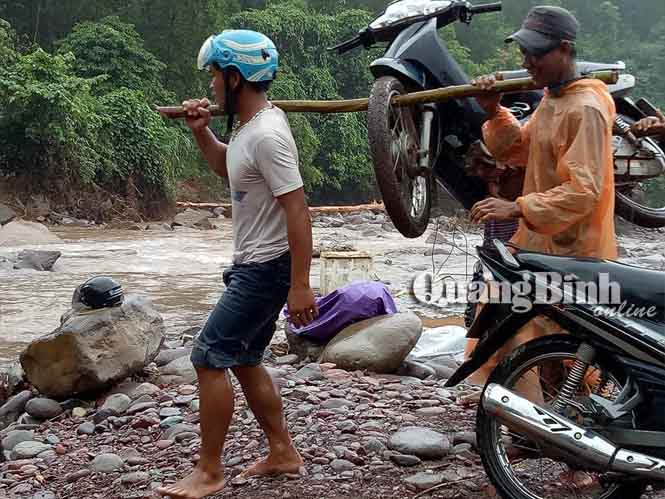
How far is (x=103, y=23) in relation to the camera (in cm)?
2683

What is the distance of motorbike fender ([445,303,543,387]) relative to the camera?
2.97m

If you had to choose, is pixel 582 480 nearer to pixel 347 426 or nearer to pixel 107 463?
pixel 347 426

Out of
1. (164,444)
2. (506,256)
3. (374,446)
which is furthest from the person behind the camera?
(164,444)

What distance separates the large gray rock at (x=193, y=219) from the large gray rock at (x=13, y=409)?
16.7 metres

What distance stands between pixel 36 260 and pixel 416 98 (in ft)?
35.1

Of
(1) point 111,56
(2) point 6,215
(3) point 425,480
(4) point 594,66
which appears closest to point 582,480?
(3) point 425,480

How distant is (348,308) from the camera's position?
5.83 m

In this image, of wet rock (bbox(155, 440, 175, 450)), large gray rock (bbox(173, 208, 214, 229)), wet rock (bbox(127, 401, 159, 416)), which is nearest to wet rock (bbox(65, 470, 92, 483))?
wet rock (bbox(155, 440, 175, 450))

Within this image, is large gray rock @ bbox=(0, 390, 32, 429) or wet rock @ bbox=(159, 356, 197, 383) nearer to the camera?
large gray rock @ bbox=(0, 390, 32, 429)

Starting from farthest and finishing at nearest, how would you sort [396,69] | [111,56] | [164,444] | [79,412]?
[111,56] < [79,412] < [396,69] < [164,444]

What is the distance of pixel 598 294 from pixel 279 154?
1215mm

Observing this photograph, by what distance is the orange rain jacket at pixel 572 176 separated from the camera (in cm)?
286

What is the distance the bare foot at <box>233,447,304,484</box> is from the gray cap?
1825mm

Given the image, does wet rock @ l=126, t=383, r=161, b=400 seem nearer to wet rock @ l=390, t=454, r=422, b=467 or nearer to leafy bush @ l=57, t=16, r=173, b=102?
wet rock @ l=390, t=454, r=422, b=467
